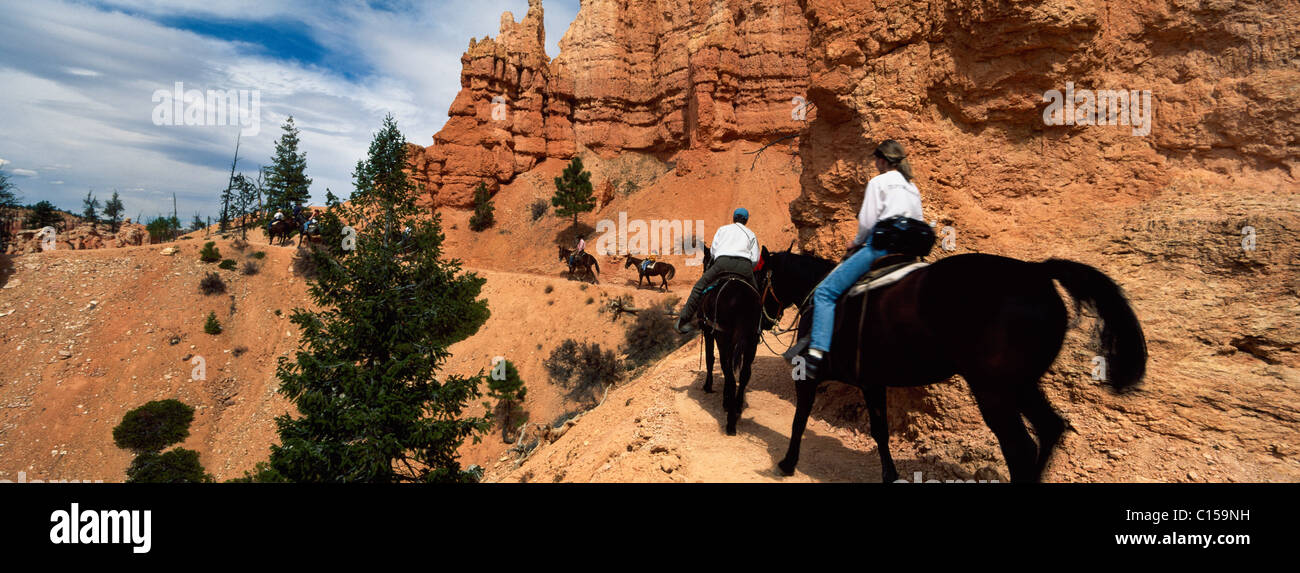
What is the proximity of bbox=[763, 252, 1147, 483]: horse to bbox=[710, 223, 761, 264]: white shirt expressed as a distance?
2.47 metres

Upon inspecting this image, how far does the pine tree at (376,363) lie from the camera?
32.9 ft

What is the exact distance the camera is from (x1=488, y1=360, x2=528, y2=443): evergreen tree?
70.5 ft

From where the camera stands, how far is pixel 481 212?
150 feet

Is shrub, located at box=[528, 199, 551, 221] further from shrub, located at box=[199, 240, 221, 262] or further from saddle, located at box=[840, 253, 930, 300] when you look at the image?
saddle, located at box=[840, 253, 930, 300]

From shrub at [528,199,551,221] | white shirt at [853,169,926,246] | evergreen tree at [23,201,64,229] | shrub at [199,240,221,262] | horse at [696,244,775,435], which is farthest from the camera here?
shrub at [528,199,551,221]

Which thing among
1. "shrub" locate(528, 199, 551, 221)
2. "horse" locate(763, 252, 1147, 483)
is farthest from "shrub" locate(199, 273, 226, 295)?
"horse" locate(763, 252, 1147, 483)

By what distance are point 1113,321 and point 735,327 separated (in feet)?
12.0

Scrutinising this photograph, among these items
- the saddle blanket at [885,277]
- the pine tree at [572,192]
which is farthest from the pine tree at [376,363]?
the pine tree at [572,192]

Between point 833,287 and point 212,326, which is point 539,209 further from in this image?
point 833,287

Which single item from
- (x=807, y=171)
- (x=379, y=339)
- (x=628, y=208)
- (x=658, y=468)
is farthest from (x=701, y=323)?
(x=628, y=208)

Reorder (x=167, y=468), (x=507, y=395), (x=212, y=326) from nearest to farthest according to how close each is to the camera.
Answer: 1. (x=167, y=468)
2. (x=507, y=395)
3. (x=212, y=326)

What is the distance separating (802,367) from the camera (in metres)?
4.66

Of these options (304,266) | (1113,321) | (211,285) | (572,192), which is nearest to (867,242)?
(1113,321)

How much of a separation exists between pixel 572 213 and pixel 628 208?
5.78 meters
